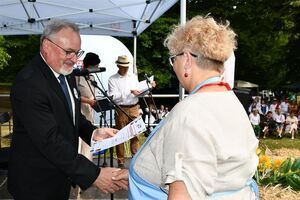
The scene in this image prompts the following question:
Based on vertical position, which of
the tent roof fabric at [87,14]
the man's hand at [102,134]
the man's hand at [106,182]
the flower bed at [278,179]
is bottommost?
the flower bed at [278,179]

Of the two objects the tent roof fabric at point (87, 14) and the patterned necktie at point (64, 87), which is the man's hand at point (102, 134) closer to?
the patterned necktie at point (64, 87)

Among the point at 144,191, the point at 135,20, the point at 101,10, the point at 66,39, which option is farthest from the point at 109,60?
the point at 144,191

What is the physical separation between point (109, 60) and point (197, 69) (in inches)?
429

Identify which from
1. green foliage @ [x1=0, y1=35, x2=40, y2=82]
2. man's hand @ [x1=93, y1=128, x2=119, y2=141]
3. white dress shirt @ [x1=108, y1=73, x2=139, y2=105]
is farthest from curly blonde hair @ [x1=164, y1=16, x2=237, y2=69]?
green foliage @ [x1=0, y1=35, x2=40, y2=82]

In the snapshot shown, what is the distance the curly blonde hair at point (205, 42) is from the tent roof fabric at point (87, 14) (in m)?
5.30

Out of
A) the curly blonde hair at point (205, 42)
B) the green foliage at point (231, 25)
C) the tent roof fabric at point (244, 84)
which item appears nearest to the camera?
the curly blonde hair at point (205, 42)

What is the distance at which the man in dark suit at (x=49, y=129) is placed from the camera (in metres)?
2.41

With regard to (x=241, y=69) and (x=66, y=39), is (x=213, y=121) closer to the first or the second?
(x=66, y=39)

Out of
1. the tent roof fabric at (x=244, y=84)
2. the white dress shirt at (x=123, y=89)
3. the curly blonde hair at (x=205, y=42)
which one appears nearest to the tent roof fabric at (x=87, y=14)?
the white dress shirt at (x=123, y=89)

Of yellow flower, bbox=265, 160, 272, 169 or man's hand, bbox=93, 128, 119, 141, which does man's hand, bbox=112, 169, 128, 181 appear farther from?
yellow flower, bbox=265, 160, 272, 169

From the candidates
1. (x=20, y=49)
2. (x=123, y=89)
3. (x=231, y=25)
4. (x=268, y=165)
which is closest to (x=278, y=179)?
(x=268, y=165)

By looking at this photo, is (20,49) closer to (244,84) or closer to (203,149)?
(244,84)

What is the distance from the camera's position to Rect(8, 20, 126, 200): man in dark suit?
2.41 m

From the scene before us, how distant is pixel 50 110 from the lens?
2451 mm
